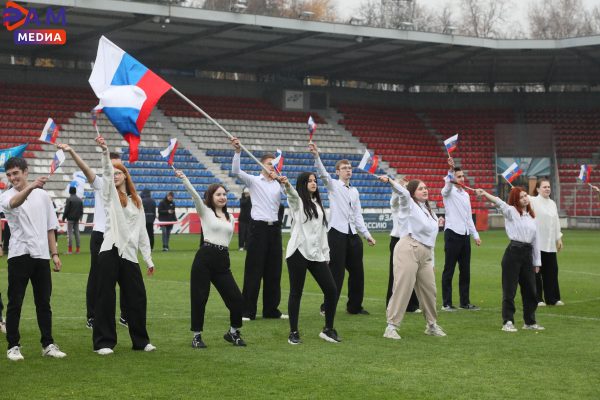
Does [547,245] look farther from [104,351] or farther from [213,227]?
[104,351]

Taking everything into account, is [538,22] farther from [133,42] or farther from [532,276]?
[532,276]

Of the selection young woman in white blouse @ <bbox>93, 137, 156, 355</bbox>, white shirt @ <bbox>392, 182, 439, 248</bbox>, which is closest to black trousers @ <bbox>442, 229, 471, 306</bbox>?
white shirt @ <bbox>392, 182, 439, 248</bbox>

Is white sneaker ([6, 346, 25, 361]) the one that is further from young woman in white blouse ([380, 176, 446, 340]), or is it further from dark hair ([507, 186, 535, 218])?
dark hair ([507, 186, 535, 218])

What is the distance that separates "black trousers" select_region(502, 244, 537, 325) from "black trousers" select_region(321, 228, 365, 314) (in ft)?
7.27

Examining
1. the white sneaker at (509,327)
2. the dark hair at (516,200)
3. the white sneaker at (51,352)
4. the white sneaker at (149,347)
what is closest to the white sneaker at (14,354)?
the white sneaker at (51,352)

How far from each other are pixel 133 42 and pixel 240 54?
496 centimetres

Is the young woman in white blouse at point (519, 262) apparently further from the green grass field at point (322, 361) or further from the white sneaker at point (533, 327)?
the green grass field at point (322, 361)

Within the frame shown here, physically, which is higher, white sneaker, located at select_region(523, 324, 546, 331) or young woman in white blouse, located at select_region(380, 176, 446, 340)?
young woman in white blouse, located at select_region(380, 176, 446, 340)

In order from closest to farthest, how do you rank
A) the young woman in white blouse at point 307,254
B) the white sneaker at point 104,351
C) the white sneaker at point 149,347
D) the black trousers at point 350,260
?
1. the white sneaker at point 104,351
2. the white sneaker at point 149,347
3. the young woman in white blouse at point 307,254
4. the black trousers at point 350,260

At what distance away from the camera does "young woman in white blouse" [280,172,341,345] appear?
1071 centimetres

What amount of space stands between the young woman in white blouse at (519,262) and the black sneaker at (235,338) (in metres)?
3.33

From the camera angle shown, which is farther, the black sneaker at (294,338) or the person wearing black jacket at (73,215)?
the person wearing black jacket at (73,215)

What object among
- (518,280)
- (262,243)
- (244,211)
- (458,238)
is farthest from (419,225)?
(244,211)

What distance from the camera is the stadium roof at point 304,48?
34031 mm
